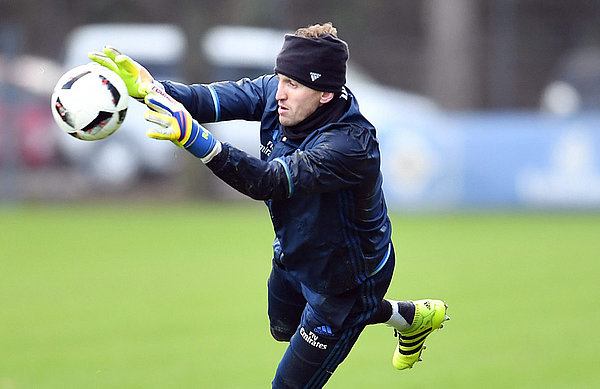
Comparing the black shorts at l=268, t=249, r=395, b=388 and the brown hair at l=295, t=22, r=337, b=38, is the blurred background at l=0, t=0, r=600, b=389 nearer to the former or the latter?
the black shorts at l=268, t=249, r=395, b=388

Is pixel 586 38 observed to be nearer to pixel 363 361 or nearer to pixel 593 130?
pixel 593 130

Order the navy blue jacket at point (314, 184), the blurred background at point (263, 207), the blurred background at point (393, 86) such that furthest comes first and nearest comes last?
1. the blurred background at point (393, 86)
2. the blurred background at point (263, 207)
3. the navy blue jacket at point (314, 184)

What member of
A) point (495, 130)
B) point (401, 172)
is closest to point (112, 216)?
point (401, 172)

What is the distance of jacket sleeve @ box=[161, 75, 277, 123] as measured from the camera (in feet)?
16.1

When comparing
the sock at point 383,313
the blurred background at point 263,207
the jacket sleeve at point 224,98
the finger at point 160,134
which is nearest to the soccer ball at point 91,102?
the jacket sleeve at point 224,98

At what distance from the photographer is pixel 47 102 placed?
17.3 m

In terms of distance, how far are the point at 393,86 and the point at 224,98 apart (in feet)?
52.9

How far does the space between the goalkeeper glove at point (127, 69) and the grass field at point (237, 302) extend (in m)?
2.31

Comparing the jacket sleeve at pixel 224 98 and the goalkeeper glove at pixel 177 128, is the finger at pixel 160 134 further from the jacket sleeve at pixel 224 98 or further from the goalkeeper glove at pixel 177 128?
the jacket sleeve at pixel 224 98

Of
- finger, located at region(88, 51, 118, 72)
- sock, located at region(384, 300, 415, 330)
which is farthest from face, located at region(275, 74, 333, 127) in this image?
sock, located at region(384, 300, 415, 330)

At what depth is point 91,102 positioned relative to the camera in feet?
15.1

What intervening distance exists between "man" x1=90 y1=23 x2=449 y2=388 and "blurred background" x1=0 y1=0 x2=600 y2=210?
1100 centimetres

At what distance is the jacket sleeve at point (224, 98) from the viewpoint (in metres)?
4.90

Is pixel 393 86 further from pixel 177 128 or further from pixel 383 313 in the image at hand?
pixel 177 128
